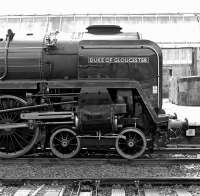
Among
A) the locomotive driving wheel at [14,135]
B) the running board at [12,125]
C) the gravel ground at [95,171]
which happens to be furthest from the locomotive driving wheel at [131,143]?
the running board at [12,125]

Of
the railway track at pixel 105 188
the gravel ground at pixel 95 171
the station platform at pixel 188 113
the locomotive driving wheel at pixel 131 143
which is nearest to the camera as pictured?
the railway track at pixel 105 188

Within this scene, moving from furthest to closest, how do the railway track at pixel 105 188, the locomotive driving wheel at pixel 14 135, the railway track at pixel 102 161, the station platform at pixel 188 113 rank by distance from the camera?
the station platform at pixel 188 113
the locomotive driving wheel at pixel 14 135
the railway track at pixel 102 161
the railway track at pixel 105 188

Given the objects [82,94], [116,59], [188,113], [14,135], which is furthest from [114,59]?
[188,113]

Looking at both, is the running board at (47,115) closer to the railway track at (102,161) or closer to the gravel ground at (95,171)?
the railway track at (102,161)

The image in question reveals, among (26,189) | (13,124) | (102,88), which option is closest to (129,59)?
(102,88)

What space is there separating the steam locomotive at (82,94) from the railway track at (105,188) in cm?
152

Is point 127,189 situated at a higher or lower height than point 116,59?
lower

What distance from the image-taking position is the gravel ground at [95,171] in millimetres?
6922

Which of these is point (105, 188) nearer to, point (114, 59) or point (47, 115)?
point (47, 115)

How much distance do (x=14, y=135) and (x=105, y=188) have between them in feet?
9.82

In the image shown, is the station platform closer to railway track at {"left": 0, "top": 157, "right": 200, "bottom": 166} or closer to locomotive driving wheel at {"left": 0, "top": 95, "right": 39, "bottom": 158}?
railway track at {"left": 0, "top": 157, "right": 200, "bottom": 166}

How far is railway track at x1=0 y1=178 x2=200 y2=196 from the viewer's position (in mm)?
5939

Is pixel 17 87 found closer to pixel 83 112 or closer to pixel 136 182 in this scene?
pixel 83 112

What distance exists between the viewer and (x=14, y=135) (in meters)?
8.16
